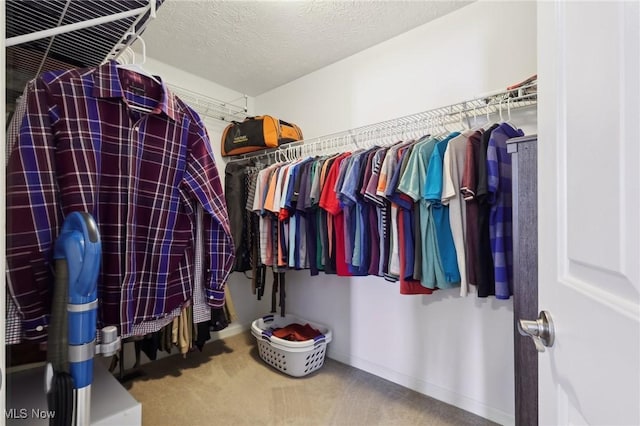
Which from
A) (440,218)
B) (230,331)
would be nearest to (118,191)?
(440,218)

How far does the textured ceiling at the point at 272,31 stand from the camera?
1641 mm

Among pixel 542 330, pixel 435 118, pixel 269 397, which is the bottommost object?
pixel 269 397

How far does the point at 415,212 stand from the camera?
1.40 meters

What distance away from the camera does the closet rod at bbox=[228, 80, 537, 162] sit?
1348mm

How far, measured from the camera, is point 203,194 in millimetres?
1067

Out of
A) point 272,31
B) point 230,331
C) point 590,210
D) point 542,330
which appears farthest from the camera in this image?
point 230,331

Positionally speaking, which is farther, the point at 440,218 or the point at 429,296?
the point at 429,296

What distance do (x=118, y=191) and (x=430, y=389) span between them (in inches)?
76.8

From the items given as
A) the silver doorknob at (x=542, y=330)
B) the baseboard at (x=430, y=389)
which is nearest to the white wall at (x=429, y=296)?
the baseboard at (x=430, y=389)

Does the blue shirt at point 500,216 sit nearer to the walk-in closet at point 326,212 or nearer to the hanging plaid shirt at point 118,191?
the walk-in closet at point 326,212

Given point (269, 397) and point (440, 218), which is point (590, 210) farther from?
point (269, 397)

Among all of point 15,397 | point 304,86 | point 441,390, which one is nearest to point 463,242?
point 441,390

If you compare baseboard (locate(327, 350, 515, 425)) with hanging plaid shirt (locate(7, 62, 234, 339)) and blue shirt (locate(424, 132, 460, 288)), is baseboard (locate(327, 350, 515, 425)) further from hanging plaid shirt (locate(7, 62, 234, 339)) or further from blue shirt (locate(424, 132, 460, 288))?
hanging plaid shirt (locate(7, 62, 234, 339))

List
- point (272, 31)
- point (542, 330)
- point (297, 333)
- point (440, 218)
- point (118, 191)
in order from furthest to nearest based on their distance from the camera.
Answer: point (297, 333)
point (272, 31)
point (440, 218)
point (118, 191)
point (542, 330)
